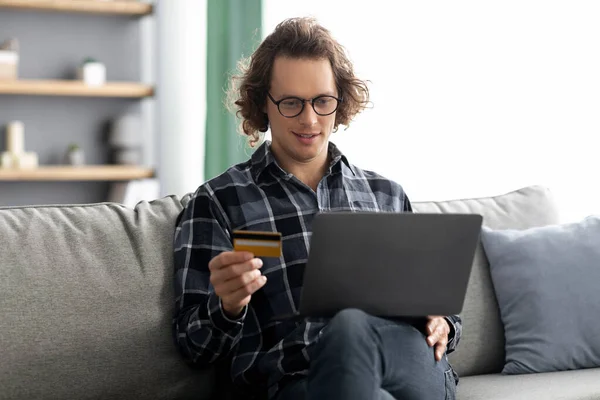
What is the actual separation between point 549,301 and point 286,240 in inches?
27.0

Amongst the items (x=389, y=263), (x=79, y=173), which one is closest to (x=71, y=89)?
(x=79, y=173)

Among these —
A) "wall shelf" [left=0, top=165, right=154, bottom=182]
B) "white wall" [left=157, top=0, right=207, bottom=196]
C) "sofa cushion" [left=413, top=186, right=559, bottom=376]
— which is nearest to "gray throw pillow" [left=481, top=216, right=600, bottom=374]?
"sofa cushion" [left=413, top=186, right=559, bottom=376]

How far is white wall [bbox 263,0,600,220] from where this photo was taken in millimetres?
3066

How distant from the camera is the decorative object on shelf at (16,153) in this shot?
4453mm

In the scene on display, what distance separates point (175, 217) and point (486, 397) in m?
0.80

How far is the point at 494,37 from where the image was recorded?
323 centimetres

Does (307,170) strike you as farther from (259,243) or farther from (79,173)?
(79,173)

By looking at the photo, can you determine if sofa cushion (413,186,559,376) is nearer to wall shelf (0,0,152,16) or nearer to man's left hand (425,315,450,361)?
man's left hand (425,315,450,361)

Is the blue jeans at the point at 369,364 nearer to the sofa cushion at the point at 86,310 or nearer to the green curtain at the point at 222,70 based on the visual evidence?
the sofa cushion at the point at 86,310

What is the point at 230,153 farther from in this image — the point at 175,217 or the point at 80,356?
the point at 80,356

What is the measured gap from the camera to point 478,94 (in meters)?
3.26

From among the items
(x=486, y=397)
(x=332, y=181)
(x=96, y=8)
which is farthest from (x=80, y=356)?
(x=96, y=8)

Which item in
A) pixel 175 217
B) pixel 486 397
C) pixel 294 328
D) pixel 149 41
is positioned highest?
pixel 149 41

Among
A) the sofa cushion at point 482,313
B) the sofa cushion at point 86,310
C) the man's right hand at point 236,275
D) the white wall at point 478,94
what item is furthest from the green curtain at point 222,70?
the man's right hand at point 236,275
